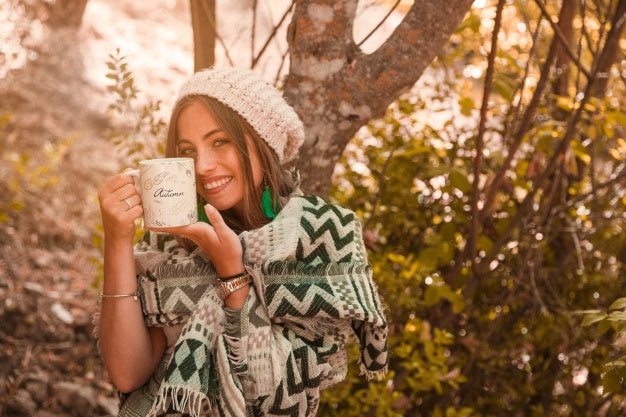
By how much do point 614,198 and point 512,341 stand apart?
914 mm

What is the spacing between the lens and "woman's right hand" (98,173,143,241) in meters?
1.61

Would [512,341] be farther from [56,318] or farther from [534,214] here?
[56,318]

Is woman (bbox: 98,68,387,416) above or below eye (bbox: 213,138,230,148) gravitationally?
below

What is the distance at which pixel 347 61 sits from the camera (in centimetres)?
221

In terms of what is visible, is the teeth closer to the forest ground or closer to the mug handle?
the mug handle

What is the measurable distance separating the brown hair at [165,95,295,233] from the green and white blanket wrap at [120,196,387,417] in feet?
0.32

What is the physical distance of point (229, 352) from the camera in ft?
5.58

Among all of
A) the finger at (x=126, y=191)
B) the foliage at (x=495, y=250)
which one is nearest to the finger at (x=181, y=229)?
the finger at (x=126, y=191)

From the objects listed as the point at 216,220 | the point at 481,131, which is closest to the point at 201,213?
the point at 216,220

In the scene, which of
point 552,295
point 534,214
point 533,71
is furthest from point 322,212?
point 533,71

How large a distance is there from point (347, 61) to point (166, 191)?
0.96m

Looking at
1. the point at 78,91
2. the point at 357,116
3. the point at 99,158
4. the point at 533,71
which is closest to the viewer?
the point at 357,116

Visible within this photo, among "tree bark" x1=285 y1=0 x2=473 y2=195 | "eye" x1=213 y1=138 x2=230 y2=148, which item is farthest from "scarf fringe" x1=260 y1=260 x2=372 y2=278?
"tree bark" x1=285 y1=0 x2=473 y2=195

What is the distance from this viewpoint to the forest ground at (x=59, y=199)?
10.5 feet
